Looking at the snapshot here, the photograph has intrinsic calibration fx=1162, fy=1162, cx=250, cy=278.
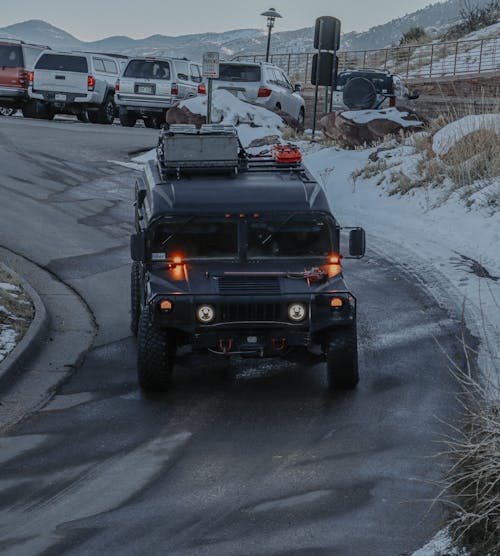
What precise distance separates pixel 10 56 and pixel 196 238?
27211mm

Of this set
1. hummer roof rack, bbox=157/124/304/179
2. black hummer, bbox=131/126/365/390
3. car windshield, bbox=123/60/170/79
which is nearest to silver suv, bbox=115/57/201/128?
car windshield, bbox=123/60/170/79

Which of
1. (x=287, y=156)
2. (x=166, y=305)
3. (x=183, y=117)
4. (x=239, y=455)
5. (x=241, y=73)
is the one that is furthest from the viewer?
(x=241, y=73)

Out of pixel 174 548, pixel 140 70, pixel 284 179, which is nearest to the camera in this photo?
pixel 174 548

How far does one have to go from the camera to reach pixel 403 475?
8008 mm

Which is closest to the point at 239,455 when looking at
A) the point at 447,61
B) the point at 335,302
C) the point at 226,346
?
the point at 226,346

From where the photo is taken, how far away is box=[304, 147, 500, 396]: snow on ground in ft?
44.9

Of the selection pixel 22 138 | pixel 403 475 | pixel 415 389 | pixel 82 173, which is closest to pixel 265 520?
pixel 403 475

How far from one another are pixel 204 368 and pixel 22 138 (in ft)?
61.6

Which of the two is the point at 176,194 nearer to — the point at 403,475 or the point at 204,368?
the point at 204,368

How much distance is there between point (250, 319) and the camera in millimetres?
9836

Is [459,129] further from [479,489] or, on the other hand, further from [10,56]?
[10,56]

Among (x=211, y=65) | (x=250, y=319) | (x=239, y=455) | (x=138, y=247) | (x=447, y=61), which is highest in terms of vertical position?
(x=447, y=61)

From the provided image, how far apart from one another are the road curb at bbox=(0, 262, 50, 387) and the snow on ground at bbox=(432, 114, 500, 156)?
33.0 ft

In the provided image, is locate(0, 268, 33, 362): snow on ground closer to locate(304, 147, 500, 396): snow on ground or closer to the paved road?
the paved road
